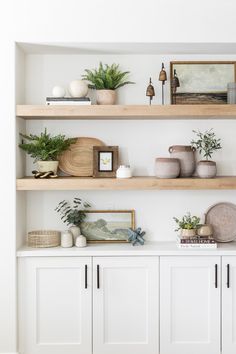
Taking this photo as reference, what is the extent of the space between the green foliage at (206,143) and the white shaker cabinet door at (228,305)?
0.77 metres

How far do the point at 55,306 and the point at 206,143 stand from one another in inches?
60.7

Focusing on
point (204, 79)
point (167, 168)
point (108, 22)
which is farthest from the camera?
point (204, 79)

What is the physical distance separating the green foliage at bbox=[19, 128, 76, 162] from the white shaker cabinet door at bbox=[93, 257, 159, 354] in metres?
0.80

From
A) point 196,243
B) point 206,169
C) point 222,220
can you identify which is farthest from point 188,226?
point 206,169

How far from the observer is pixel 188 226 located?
3.37 meters

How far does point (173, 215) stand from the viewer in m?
3.56

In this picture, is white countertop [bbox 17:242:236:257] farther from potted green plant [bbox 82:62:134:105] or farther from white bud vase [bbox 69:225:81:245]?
potted green plant [bbox 82:62:134:105]

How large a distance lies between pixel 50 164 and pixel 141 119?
2.41ft

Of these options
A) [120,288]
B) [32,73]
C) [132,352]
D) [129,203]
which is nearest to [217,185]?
[129,203]

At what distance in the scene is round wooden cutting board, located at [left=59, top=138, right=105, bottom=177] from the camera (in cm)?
349

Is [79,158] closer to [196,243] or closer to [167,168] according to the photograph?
[167,168]

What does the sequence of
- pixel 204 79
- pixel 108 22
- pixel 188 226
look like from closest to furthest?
pixel 108 22 < pixel 188 226 < pixel 204 79

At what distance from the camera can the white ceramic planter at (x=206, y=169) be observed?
3.29m

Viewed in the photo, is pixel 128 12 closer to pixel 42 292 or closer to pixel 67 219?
pixel 67 219
